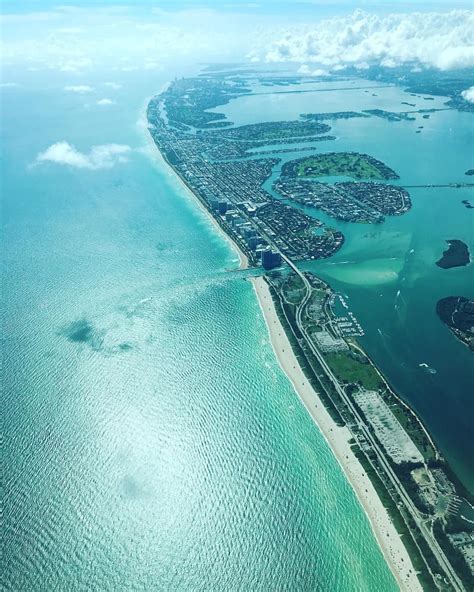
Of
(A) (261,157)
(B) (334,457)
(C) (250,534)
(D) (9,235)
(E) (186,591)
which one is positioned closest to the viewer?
(E) (186,591)

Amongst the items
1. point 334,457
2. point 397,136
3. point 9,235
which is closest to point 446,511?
point 334,457

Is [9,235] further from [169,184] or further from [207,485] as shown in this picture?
[207,485]

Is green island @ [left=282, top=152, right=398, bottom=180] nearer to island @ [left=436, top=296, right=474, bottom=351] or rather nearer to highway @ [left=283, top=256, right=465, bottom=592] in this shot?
island @ [left=436, top=296, right=474, bottom=351]

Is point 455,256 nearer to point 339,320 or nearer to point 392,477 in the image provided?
point 339,320

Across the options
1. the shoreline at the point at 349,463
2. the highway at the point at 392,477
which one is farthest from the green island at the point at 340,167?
the highway at the point at 392,477

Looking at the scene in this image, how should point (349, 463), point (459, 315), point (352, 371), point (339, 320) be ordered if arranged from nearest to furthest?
1. point (349, 463)
2. point (352, 371)
3. point (339, 320)
4. point (459, 315)

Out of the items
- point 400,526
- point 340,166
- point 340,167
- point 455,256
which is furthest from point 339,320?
point 340,166
